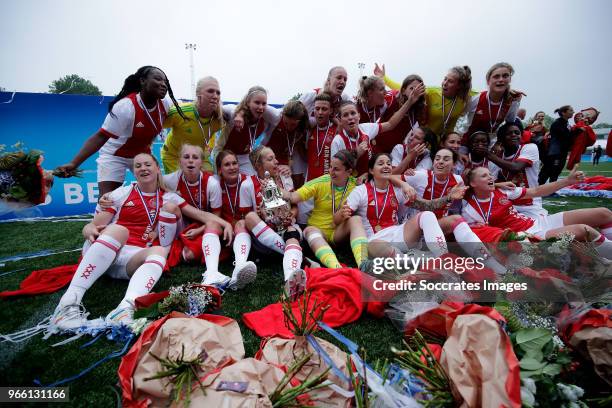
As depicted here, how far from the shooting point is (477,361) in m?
1.19

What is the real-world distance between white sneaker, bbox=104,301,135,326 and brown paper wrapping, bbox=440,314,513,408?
1943mm

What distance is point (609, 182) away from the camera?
8414mm

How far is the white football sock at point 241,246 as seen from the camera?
2.99m

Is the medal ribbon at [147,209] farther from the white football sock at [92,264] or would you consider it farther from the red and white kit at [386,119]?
the red and white kit at [386,119]

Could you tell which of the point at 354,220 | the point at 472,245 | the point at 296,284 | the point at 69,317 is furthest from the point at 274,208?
the point at 472,245

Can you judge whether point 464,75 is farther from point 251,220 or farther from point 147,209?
point 147,209

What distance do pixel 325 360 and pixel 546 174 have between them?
913 centimetres

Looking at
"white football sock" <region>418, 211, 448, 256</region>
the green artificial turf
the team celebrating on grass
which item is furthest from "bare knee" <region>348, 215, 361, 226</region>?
"white football sock" <region>418, 211, 448, 256</region>

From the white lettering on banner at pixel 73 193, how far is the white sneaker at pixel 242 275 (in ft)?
20.2

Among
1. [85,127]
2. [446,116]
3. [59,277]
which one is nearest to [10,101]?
[85,127]

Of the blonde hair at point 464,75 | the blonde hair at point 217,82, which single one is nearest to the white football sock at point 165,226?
the blonde hair at point 217,82

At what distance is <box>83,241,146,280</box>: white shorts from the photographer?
2.81 metres

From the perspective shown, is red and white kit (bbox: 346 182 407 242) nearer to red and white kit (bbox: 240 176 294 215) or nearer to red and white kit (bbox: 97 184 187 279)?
red and white kit (bbox: 240 176 294 215)

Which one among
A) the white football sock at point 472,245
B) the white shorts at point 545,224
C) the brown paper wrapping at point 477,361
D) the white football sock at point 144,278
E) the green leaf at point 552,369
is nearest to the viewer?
the brown paper wrapping at point 477,361
